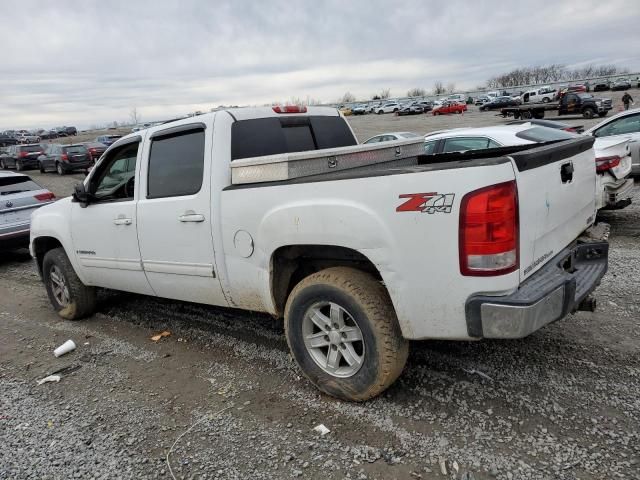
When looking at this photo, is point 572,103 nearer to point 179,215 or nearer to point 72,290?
point 72,290

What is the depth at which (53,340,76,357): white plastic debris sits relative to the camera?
14.7 feet

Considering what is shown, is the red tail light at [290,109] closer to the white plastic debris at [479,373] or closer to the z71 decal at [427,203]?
the z71 decal at [427,203]

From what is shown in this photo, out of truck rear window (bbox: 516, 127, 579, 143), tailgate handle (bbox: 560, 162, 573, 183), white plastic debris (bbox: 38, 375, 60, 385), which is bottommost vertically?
white plastic debris (bbox: 38, 375, 60, 385)

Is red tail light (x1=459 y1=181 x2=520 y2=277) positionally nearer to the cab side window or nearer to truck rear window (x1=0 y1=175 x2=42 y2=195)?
the cab side window

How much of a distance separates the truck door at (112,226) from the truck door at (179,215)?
0.19 metres

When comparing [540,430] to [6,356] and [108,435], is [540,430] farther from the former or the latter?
[6,356]

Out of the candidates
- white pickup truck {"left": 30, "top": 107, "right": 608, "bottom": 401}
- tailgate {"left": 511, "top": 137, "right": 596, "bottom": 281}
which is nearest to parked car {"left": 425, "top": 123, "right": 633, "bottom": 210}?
tailgate {"left": 511, "top": 137, "right": 596, "bottom": 281}

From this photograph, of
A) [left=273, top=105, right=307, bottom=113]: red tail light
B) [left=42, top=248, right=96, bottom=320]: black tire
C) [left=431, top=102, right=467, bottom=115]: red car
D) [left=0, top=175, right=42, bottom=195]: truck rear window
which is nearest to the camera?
[left=273, top=105, right=307, bottom=113]: red tail light

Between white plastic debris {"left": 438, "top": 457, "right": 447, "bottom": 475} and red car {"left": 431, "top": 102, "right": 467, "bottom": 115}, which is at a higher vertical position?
red car {"left": 431, "top": 102, "right": 467, "bottom": 115}

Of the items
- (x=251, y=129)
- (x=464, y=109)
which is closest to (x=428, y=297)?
(x=251, y=129)

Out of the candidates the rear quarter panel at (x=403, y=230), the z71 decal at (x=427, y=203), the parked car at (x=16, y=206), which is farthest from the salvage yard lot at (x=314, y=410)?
the parked car at (x=16, y=206)

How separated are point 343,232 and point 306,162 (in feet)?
2.36

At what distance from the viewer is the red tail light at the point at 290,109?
4183 mm

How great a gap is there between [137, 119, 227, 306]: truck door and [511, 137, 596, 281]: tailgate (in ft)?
7.11
